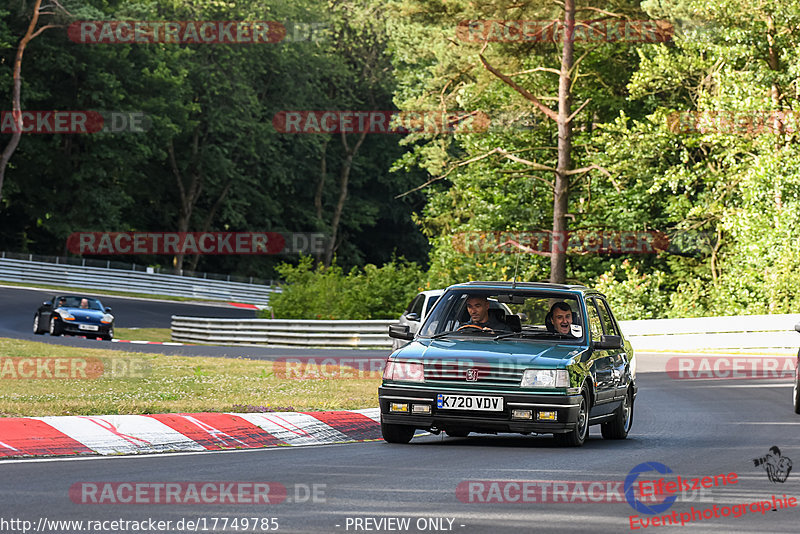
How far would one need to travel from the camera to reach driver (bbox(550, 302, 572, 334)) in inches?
522

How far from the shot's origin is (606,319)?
14.3 meters

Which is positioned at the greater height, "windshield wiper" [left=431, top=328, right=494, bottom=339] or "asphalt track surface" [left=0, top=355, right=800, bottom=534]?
"windshield wiper" [left=431, top=328, right=494, bottom=339]

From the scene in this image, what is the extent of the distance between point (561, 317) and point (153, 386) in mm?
6596

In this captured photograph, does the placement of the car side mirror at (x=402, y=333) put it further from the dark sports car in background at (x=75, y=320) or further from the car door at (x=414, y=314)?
the dark sports car in background at (x=75, y=320)

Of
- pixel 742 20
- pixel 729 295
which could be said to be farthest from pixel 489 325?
pixel 742 20

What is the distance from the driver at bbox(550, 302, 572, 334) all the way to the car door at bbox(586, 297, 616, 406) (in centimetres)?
22

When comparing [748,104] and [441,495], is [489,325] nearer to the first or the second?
[441,495]

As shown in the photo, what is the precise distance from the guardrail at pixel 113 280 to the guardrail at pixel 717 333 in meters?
35.6

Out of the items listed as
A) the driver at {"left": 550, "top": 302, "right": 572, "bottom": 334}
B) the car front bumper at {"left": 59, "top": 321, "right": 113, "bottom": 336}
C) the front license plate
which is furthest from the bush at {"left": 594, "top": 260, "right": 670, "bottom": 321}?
the front license plate

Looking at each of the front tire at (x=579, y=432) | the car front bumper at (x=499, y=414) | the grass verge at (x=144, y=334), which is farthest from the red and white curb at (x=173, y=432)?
the grass verge at (x=144, y=334)

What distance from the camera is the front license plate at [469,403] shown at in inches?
472

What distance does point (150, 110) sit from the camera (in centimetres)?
7075

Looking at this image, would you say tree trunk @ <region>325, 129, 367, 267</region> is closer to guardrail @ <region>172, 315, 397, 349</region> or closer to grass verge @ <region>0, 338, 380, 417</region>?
guardrail @ <region>172, 315, 397, 349</region>

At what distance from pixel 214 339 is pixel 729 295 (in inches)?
597
